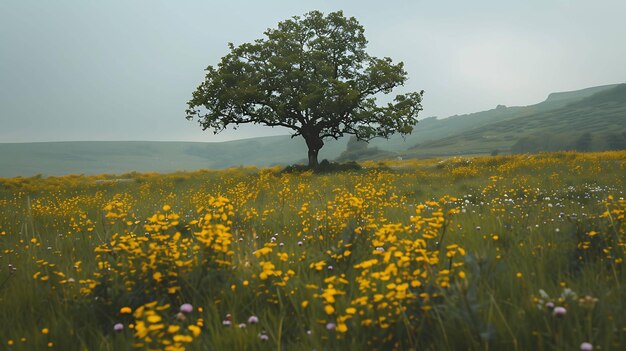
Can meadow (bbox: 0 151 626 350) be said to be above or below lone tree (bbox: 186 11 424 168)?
below

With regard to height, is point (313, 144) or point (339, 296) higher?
point (313, 144)

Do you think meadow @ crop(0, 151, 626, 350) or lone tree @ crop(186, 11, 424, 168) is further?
lone tree @ crop(186, 11, 424, 168)

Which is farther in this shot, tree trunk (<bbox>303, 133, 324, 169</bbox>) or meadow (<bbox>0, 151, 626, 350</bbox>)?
tree trunk (<bbox>303, 133, 324, 169</bbox>)

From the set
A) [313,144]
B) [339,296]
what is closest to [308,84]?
[313,144]

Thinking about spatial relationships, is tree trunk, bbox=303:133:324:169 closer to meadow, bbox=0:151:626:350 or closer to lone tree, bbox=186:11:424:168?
lone tree, bbox=186:11:424:168

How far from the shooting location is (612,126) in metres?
186

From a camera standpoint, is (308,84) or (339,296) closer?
(339,296)

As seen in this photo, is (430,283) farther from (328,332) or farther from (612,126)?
(612,126)

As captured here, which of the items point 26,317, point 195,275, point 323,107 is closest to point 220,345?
point 195,275

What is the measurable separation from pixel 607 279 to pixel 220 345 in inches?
122

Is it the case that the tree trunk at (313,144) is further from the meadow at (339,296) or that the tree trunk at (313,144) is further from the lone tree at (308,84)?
the meadow at (339,296)

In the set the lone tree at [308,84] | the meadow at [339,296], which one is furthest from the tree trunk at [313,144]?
the meadow at [339,296]

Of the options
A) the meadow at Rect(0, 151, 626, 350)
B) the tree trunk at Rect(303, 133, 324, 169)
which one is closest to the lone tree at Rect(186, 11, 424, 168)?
the tree trunk at Rect(303, 133, 324, 169)

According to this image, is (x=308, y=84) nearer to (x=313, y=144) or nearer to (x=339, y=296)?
(x=313, y=144)
